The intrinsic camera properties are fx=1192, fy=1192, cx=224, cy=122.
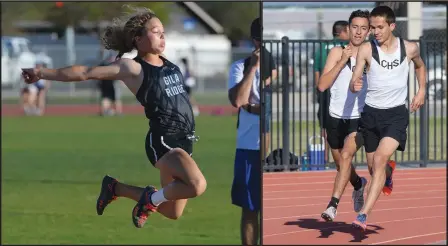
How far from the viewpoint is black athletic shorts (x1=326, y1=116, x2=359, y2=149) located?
4.38 metres

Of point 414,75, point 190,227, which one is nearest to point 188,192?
point 414,75

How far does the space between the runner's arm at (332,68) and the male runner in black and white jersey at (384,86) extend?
0.07 metres

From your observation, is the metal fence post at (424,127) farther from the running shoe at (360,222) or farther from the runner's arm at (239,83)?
the runner's arm at (239,83)

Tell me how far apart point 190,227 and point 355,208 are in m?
15.1

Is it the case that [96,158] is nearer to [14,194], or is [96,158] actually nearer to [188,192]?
[14,194]

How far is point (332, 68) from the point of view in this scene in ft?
14.4

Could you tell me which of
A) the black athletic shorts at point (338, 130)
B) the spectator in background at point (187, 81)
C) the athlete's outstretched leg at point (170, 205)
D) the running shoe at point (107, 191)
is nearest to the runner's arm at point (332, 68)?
the black athletic shorts at point (338, 130)

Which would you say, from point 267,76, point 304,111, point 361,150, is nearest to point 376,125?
point 361,150

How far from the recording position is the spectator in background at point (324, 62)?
4.41 m

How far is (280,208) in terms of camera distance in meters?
4.75

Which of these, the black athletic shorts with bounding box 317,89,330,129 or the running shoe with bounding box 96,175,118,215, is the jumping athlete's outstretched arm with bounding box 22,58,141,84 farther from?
the black athletic shorts with bounding box 317,89,330,129

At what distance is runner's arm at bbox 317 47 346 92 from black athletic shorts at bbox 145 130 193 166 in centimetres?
55

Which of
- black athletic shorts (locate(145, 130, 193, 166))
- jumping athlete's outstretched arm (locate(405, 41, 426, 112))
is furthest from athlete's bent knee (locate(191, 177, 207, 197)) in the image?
jumping athlete's outstretched arm (locate(405, 41, 426, 112))

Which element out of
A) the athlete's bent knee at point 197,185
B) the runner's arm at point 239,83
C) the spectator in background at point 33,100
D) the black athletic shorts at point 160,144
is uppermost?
the runner's arm at point 239,83
